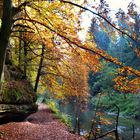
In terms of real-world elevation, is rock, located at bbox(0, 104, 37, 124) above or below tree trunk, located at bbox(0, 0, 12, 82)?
below

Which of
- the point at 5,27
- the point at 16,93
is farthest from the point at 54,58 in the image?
the point at 5,27

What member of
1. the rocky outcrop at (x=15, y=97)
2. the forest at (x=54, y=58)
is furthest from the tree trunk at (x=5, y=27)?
the rocky outcrop at (x=15, y=97)

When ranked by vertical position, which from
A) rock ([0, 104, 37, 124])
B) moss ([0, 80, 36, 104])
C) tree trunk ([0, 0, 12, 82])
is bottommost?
rock ([0, 104, 37, 124])

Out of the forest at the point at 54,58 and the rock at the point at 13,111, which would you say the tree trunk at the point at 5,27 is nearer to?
the forest at the point at 54,58

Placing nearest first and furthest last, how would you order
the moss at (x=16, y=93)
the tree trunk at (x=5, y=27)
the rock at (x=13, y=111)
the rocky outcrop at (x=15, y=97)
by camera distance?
the tree trunk at (x=5, y=27) < the rock at (x=13, y=111) < the rocky outcrop at (x=15, y=97) < the moss at (x=16, y=93)

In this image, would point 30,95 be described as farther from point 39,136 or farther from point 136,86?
point 136,86

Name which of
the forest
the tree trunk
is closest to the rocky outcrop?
the forest

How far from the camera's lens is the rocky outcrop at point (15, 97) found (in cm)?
1335

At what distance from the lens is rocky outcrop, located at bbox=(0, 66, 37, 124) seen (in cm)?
1335

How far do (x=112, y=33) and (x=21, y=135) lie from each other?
590cm

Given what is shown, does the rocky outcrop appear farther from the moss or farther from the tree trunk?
the tree trunk

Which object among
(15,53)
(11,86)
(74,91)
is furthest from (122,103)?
(11,86)

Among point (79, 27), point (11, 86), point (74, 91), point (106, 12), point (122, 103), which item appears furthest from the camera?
point (122, 103)

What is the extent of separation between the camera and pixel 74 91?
2303 cm
